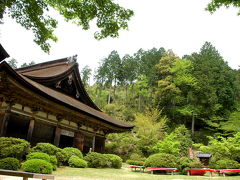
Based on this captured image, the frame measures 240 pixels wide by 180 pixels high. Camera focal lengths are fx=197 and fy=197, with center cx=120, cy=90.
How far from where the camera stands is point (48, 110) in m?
12.4

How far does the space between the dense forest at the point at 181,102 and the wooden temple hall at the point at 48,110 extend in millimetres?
Answer: 9149

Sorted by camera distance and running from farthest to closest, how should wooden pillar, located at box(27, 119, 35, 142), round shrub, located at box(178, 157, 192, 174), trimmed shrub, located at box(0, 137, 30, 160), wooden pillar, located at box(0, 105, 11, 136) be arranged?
1. round shrub, located at box(178, 157, 192, 174)
2. wooden pillar, located at box(27, 119, 35, 142)
3. wooden pillar, located at box(0, 105, 11, 136)
4. trimmed shrub, located at box(0, 137, 30, 160)

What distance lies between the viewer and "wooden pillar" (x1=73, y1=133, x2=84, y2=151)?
15.2m

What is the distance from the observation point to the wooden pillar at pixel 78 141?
15.2 meters

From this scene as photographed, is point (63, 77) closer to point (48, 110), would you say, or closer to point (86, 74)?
point (48, 110)

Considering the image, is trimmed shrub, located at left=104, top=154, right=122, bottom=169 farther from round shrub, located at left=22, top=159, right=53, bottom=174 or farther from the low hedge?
round shrub, located at left=22, top=159, right=53, bottom=174

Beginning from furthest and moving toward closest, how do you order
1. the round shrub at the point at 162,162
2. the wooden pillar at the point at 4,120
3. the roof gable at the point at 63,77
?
the roof gable at the point at 63,77 < the round shrub at the point at 162,162 < the wooden pillar at the point at 4,120

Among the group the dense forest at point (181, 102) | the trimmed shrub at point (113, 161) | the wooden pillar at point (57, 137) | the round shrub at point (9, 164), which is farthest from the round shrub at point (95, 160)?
the dense forest at point (181, 102)

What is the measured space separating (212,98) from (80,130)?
2404 centimetres

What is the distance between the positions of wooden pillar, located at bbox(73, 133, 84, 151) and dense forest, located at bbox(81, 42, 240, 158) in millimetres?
10145

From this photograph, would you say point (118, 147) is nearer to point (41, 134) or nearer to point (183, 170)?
point (183, 170)

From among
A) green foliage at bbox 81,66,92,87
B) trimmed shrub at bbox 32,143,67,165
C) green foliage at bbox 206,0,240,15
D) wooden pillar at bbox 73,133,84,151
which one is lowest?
trimmed shrub at bbox 32,143,67,165

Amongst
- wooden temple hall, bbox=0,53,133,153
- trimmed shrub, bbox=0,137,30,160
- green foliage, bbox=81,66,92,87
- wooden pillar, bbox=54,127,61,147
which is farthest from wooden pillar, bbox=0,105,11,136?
green foliage, bbox=81,66,92,87

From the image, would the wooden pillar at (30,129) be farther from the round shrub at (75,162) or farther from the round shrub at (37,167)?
the round shrub at (37,167)
